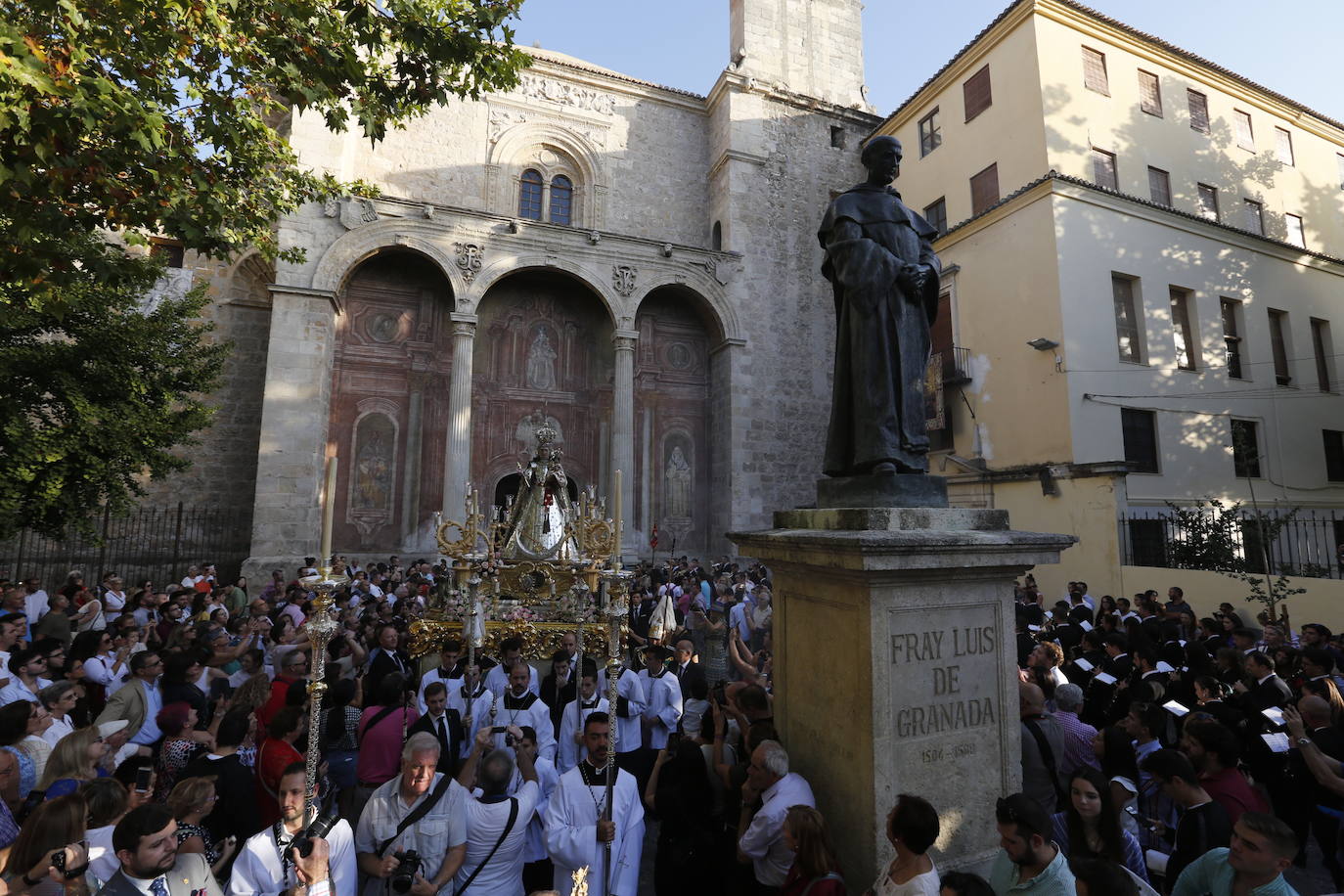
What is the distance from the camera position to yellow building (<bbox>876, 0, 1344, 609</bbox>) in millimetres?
14930

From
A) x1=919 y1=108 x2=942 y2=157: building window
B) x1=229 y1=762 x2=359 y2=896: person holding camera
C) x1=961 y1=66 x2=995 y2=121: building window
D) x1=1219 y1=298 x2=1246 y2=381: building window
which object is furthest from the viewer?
x1=919 y1=108 x2=942 y2=157: building window

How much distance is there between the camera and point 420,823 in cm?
338

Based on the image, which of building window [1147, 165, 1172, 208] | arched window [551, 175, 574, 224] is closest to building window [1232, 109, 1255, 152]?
building window [1147, 165, 1172, 208]

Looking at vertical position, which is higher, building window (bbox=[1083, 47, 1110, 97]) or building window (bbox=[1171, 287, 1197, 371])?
building window (bbox=[1083, 47, 1110, 97])

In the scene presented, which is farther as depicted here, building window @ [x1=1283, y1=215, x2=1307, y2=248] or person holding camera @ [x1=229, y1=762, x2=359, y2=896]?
building window @ [x1=1283, y1=215, x2=1307, y2=248]

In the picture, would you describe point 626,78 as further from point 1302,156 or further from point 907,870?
point 907,870

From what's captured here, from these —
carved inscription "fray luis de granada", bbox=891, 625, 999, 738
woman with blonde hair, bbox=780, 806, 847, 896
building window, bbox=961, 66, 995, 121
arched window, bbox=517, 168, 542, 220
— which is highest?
building window, bbox=961, 66, 995, 121

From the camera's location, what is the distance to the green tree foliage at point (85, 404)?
9.73 m

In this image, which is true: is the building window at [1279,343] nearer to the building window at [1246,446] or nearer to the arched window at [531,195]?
the building window at [1246,446]

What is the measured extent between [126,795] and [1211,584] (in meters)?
14.0

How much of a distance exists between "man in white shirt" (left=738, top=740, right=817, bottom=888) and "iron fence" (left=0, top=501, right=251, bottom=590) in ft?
52.9

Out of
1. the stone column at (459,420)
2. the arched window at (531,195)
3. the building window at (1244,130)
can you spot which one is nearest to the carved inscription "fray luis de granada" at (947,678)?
the stone column at (459,420)

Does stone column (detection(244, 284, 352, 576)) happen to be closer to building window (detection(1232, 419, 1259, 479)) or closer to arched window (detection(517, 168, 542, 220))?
arched window (detection(517, 168, 542, 220))

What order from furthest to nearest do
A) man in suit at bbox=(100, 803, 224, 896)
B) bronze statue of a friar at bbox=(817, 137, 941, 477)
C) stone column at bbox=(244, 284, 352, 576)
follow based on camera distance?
stone column at bbox=(244, 284, 352, 576)
bronze statue of a friar at bbox=(817, 137, 941, 477)
man in suit at bbox=(100, 803, 224, 896)
